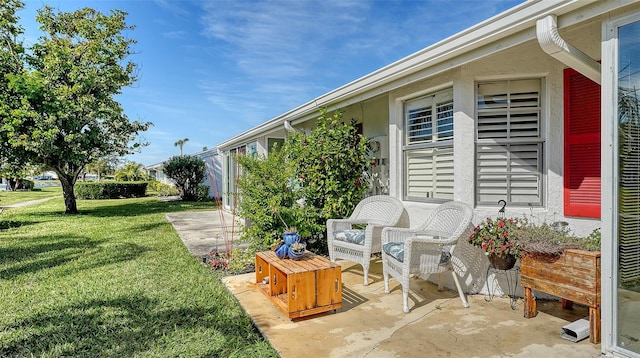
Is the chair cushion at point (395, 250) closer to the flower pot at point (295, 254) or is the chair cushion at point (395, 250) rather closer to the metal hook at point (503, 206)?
the flower pot at point (295, 254)

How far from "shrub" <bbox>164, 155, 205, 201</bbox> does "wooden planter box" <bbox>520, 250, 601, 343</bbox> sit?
18.9 metres

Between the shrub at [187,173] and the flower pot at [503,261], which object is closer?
the flower pot at [503,261]

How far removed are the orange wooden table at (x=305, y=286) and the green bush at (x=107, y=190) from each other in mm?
23425

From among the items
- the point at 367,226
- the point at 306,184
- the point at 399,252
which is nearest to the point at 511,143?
the point at 399,252

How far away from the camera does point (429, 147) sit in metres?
4.77

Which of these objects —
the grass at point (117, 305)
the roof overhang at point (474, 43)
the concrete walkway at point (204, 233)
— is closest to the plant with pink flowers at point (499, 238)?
the roof overhang at point (474, 43)

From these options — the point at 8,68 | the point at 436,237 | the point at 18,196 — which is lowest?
the point at 18,196

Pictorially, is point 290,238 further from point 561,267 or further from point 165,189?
point 165,189

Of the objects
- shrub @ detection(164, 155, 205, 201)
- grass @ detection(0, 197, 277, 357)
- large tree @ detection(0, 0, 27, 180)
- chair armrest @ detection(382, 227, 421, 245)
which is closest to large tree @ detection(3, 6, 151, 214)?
large tree @ detection(0, 0, 27, 180)

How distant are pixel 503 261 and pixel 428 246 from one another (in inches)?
29.4

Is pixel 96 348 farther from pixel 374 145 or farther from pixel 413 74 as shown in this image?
pixel 374 145

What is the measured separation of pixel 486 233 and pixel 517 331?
→ 932mm

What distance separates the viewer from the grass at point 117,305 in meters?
3.00

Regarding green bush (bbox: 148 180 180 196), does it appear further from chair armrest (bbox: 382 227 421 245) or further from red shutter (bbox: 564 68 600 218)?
Result: red shutter (bbox: 564 68 600 218)
